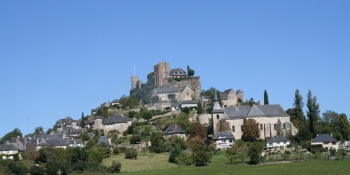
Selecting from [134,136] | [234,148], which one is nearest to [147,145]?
[134,136]

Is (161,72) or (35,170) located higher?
(161,72)

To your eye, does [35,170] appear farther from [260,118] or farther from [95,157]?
[260,118]

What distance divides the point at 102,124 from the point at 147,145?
1826cm

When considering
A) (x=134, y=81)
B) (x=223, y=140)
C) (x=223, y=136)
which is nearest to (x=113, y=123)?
(x=223, y=136)

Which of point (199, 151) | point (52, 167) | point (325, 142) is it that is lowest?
point (52, 167)

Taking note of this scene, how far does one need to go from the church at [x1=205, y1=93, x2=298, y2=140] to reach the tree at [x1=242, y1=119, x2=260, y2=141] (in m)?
2.01

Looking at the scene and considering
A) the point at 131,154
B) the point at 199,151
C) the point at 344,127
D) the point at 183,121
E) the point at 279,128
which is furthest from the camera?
the point at 183,121

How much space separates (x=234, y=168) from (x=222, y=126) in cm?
1949

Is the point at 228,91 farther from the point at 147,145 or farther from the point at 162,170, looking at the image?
the point at 162,170

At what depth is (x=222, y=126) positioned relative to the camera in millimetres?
79438

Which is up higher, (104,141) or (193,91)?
(193,91)

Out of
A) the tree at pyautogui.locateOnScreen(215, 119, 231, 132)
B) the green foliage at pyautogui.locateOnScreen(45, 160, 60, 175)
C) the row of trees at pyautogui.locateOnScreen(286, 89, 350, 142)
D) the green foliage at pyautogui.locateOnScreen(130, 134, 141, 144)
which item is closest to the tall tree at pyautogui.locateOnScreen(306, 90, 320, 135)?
the row of trees at pyautogui.locateOnScreen(286, 89, 350, 142)

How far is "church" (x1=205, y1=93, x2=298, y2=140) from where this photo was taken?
79375 millimetres

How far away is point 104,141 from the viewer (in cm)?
7975
